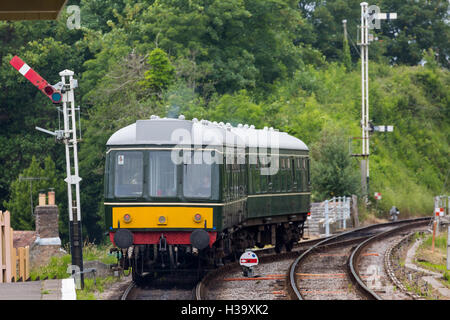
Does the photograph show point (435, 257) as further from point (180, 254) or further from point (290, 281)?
point (180, 254)

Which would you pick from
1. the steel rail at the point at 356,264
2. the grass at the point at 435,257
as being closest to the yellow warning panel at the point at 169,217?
the steel rail at the point at 356,264

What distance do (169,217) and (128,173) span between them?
3.94 ft

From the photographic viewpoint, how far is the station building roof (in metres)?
11.8

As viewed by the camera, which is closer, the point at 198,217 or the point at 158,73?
the point at 198,217

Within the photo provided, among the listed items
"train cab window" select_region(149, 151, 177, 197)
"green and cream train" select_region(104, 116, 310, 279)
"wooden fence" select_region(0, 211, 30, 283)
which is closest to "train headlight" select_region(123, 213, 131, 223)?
"green and cream train" select_region(104, 116, 310, 279)

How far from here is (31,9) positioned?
491 inches

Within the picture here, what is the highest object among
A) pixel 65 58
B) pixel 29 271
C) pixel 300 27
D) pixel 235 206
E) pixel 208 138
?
pixel 300 27

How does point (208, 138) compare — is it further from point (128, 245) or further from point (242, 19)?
point (242, 19)

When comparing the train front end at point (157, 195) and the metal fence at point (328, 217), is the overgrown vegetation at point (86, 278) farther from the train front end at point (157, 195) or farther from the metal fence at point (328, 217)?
the metal fence at point (328, 217)

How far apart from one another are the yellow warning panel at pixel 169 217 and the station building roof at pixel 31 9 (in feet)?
16.0

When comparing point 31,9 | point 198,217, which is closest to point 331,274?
point 198,217

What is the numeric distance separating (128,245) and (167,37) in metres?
32.0
